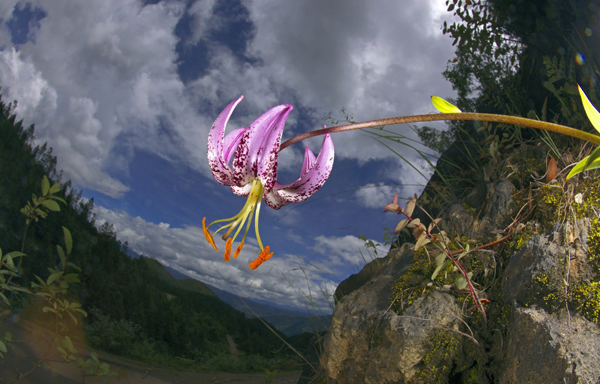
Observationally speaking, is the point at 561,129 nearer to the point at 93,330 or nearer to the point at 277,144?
the point at 277,144

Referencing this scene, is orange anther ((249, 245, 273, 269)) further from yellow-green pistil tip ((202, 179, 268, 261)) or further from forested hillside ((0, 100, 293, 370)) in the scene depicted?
forested hillside ((0, 100, 293, 370))

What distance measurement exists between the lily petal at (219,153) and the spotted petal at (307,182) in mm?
119

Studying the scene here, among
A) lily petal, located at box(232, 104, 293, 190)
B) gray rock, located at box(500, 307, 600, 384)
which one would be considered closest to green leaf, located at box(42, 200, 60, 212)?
lily petal, located at box(232, 104, 293, 190)

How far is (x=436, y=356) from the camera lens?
4.83ft

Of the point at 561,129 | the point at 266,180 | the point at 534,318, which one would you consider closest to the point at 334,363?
the point at 534,318

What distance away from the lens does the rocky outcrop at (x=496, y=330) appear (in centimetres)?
126

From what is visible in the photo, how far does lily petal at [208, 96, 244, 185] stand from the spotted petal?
0.12m

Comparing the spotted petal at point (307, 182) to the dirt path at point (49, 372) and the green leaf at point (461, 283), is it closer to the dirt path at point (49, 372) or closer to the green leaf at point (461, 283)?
the green leaf at point (461, 283)

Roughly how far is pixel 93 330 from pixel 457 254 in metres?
11.5

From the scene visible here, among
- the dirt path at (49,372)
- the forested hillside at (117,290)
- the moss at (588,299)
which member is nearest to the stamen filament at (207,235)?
the moss at (588,299)

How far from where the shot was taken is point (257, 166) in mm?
989

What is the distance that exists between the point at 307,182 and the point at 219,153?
9.4 inches

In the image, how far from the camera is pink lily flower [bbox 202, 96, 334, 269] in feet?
2.89

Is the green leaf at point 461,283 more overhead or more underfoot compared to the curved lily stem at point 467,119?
more underfoot
